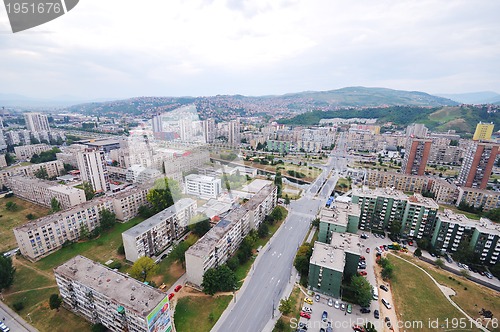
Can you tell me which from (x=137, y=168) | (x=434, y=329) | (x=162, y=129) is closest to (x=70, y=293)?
(x=434, y=329)

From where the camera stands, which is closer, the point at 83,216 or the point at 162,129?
the point at 83,216

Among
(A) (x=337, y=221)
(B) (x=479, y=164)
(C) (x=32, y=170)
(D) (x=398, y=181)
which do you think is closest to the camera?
(A) (x=337, y=221)

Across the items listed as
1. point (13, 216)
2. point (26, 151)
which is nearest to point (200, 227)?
point (13, 216)

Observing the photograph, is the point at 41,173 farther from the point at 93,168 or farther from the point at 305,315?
the point at 305,315

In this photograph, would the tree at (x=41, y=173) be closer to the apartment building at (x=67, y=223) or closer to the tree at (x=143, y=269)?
the apartment building at (x=67, y=223)

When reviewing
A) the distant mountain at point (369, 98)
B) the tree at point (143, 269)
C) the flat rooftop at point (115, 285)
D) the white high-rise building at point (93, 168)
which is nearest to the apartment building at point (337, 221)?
the flat rooftop at point (115, 285)

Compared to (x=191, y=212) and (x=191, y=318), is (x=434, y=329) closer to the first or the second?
(x=191, y=318)
